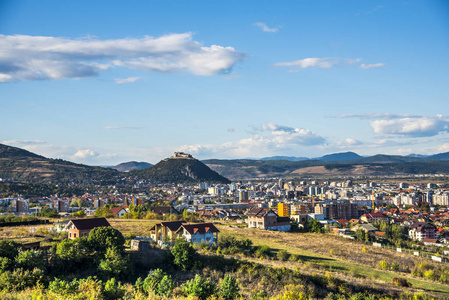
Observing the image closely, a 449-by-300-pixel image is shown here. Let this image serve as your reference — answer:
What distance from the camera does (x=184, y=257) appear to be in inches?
824

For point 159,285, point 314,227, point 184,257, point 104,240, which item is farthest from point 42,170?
point 159,285

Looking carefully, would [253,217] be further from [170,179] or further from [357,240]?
[170,179]

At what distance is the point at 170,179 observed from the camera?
A: 15388 cm

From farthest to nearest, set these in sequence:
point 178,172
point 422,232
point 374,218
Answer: point 178,172 → point 374,218 → point 422,232

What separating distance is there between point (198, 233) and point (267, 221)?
16550 mm

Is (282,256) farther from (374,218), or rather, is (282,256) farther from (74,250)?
(374,218)

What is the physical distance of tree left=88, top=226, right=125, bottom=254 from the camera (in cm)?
2102

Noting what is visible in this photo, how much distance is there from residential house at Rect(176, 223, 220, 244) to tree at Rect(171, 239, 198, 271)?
7590 millimetres

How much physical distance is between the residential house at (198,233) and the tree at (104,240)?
324 inches

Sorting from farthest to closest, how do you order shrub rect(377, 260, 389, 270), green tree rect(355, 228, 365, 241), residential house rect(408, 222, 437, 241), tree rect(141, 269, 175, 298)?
residential house rect(408, 222, 437, 241), green tree rect(355, 228, 365, 241), shrub rect(377, 260, 389, 270), tree rect(141, 269, 175, 298)

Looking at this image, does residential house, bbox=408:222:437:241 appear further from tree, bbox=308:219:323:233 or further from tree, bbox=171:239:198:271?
tree, bbox=171:239:198:271

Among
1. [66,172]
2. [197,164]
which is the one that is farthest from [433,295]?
[197,164]

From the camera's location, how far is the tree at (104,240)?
2102 cm

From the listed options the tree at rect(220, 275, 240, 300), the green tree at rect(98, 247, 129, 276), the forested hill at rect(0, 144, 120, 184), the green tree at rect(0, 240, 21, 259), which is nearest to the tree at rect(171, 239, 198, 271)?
the green tree at rect(98, 247, 129, 276)
